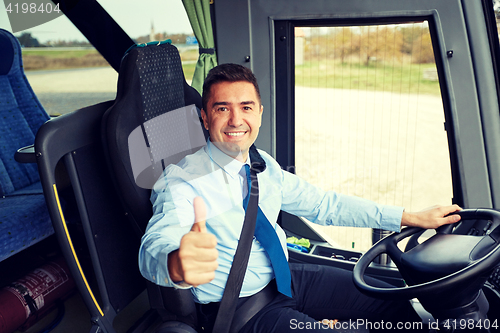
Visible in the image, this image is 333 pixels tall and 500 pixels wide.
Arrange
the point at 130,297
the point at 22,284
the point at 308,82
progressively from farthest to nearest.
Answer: the point at 308,82 < the point at 22,284 < the point at 130,297

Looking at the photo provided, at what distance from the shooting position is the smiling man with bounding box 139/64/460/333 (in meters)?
1.12

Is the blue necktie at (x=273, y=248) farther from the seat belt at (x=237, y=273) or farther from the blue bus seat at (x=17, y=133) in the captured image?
the blue bus seat at (x=17, y=133)

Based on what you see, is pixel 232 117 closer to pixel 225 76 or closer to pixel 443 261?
pixel 225 76

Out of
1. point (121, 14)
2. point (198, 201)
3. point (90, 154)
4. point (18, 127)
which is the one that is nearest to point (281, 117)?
point (121, 14)

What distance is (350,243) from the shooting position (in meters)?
2.05

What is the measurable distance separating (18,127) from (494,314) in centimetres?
266

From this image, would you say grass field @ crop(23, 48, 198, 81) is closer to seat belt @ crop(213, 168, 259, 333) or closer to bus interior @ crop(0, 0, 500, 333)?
bus interior @ crop(0, 0, 500, 333)

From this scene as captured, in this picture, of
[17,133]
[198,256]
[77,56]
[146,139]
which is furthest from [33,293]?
[77,56]

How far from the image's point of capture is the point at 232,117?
3.94ft

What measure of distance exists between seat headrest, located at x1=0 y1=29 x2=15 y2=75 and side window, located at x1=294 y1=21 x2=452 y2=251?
5.78 feet

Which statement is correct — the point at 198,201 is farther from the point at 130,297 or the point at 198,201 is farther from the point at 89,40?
the point at 89,40

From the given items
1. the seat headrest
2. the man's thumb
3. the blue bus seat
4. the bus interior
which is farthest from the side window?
the seat headrest

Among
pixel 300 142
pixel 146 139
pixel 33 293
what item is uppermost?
pixel 300 142

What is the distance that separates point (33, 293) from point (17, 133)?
1087mm
